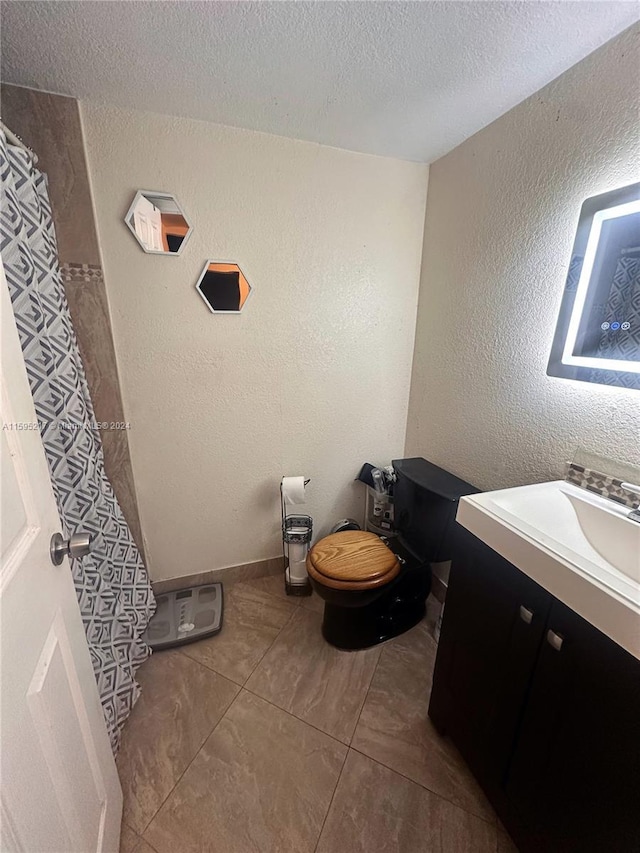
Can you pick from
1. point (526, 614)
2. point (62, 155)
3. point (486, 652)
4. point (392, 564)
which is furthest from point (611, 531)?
point (62, 155)

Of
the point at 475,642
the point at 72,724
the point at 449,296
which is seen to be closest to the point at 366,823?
the point at 475,642

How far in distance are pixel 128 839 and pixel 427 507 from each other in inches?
54.7

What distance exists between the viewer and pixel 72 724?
73 cm

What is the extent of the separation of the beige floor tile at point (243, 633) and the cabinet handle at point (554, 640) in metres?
1.19

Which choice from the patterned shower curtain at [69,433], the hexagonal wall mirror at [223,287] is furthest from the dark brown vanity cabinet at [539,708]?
the hexagonal wall mirror at [223,287]

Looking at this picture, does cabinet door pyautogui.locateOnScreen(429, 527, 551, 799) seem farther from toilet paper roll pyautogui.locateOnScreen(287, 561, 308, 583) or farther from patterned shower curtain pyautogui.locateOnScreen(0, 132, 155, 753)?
patterned shower curtain pyautogui.locateOnScreen(0, 132, 155, 753)

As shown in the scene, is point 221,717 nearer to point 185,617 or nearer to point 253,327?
point 185,617

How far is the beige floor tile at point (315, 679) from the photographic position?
1.28m

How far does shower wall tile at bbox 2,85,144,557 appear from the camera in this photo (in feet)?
3.81

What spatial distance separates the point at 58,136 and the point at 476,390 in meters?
1.82

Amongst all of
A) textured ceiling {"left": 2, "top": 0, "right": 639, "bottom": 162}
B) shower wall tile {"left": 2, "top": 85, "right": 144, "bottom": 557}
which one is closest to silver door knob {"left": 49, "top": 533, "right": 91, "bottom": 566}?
shower wall tile {"left": 2, "top": 85, "right": 144, "bottom": 557}

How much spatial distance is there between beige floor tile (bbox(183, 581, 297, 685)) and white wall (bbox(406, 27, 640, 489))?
115 cm

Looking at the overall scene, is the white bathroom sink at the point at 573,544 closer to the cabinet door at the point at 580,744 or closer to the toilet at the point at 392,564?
the cabinet door at the point at 580,744

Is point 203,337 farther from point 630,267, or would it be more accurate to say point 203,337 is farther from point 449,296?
point 630,267
